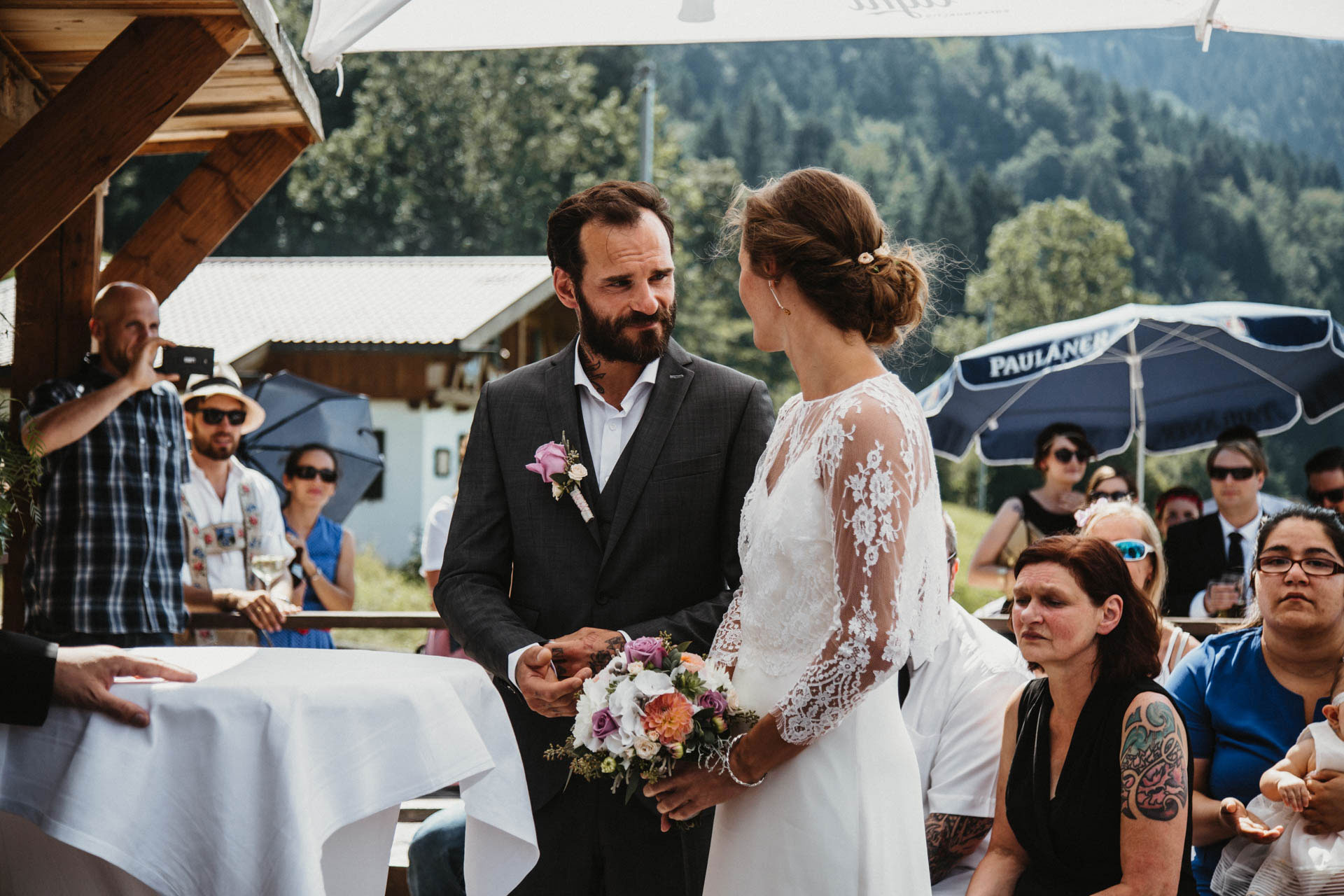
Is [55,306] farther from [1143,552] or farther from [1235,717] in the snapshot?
[1235,717]

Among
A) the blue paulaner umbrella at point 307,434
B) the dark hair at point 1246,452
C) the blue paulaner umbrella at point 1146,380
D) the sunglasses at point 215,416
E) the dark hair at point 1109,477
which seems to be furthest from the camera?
the blue paulaner umbrella at point 307,434

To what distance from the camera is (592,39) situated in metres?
3.74

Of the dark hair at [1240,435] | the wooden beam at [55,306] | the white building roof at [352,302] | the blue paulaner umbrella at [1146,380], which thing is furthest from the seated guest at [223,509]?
the white building roof at [352,302]

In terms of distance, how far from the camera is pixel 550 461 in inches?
111

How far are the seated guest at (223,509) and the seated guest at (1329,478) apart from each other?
Answer: 5.48 metres

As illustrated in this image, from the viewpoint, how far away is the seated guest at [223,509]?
595 cm

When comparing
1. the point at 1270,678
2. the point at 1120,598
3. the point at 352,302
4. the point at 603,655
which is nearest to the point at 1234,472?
the point at 1270,678

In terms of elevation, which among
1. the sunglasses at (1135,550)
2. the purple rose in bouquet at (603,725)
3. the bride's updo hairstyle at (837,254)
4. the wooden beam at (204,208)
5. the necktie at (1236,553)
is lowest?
the necktie at (1236,553)

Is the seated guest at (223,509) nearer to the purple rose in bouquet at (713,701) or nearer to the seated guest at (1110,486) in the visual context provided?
the purple rose in bouquet at (713,701)

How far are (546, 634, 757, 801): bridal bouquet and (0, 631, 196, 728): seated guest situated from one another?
2.58ft

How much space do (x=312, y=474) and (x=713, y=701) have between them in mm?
5293

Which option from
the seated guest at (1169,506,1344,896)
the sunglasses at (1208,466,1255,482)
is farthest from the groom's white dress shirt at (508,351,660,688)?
the sunglasses at (1208,466,1255,482)

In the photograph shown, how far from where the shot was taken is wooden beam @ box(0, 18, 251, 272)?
3971 mm

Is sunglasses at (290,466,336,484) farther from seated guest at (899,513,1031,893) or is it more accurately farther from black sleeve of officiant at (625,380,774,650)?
black sleeve of officiant at (625,380,774,650)
